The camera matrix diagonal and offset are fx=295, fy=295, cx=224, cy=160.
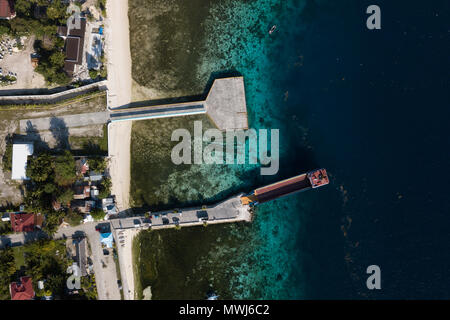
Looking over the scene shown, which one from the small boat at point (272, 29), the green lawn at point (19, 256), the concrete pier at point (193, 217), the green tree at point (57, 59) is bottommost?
the green lawn at point (19, 256)

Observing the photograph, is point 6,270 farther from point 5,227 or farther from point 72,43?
point 72,43

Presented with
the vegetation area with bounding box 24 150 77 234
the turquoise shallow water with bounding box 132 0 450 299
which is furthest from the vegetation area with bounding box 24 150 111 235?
the turquoise shallow water with bounding box 132 0 450 299

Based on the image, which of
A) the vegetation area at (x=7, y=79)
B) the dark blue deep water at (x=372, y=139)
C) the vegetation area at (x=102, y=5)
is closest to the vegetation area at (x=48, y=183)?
the vegetation area at (x=7, y=79)

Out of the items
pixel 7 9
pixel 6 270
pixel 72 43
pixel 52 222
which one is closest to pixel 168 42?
pixel 72 43

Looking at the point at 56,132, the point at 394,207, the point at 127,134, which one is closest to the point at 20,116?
the point at 56,132

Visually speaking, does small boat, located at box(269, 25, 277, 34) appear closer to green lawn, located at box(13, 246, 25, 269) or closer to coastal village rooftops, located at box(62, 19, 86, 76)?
coastal village rooftops, located at box(62, 19, 86, 76)

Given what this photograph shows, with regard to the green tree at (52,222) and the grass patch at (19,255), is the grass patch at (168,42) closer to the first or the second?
the green tree at (52,222)
